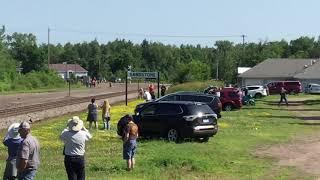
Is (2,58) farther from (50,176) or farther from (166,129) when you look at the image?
(50,176)

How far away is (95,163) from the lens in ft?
60.1

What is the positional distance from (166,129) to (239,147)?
2.94 m

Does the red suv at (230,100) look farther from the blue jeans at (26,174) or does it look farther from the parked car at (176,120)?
the blue jeans at (26,174)

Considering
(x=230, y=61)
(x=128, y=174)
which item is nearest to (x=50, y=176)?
(x=128, y=174)

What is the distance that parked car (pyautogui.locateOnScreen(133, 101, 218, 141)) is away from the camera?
958 inches

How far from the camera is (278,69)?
343ft

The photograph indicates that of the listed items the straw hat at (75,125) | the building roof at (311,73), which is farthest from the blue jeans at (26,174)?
the building roof at (311,73)

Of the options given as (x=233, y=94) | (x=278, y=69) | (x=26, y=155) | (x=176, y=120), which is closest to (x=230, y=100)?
(x=233, y=94)

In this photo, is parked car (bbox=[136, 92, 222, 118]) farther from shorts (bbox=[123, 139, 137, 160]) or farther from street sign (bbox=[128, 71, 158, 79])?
shorts (bbox=[123, 139, 137, 160])

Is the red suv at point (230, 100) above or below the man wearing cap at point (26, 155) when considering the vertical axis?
below

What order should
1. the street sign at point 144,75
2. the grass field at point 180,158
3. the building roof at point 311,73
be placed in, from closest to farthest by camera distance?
the grass field at point 180,158, the street sign at point 144,75, the building roof at point 311,73

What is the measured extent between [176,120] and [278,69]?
81985 mm

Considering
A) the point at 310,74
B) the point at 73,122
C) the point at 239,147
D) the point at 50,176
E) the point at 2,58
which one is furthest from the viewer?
the point at 2,58

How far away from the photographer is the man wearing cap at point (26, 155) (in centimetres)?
1136
